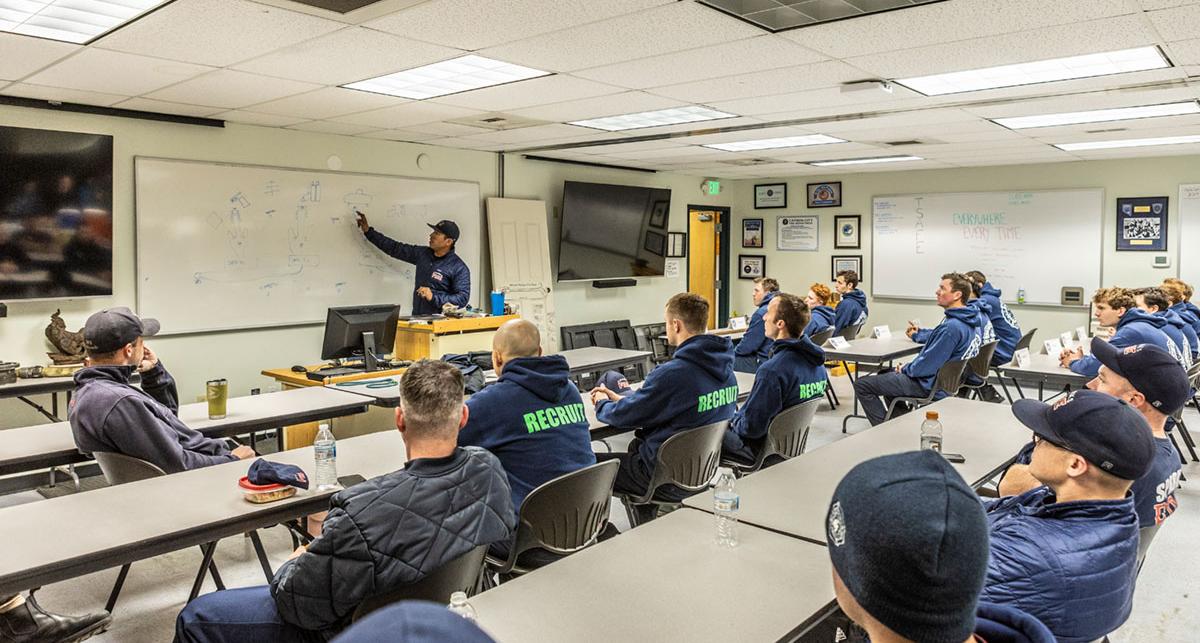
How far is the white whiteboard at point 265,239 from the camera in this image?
18.7 ft

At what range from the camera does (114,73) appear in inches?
169

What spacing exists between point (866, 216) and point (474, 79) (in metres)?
6.89

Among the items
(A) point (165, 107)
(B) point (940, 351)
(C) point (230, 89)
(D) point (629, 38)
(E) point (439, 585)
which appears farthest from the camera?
(B) point (940, 351)

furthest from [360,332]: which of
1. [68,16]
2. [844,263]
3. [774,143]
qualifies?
[844,263]

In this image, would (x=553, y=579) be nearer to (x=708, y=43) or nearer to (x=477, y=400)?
(x=477, y=400)

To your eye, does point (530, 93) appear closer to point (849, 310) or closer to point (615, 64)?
point (615, 64)

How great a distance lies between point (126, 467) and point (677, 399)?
209 centimetres

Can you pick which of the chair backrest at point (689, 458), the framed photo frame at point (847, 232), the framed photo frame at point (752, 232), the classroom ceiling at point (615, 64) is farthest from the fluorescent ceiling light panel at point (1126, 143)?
the chair backrest at point (689, 458)

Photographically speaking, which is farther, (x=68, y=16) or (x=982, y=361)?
(x=982, y=361)

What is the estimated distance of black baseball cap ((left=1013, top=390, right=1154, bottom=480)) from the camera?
177cm

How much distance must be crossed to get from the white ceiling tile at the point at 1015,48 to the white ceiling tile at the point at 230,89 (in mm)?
3134

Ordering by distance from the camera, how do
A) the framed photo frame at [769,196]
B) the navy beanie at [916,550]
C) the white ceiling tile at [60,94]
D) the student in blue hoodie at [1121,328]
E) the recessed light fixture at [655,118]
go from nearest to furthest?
the navy beanie at [916,550]
the white ceiling tile at [60,94]
the student in blue hoodie at [1121,328]
the recessed light fixture at [655,118]
the framed photo frame at [769,196]

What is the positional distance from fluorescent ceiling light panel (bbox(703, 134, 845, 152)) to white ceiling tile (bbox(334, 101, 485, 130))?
107 inches

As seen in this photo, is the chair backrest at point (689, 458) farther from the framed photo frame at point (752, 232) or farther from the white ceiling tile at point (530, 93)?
the framed photo frame at point (752, 232)
